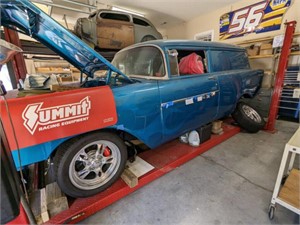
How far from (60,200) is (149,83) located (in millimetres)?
1450

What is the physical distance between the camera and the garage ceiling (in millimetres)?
5176

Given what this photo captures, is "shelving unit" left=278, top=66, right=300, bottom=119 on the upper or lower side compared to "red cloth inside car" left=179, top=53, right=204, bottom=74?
lower

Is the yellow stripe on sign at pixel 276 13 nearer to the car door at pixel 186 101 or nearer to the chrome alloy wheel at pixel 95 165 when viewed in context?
the car door at pixel 186 101

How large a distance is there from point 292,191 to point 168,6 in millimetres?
6122

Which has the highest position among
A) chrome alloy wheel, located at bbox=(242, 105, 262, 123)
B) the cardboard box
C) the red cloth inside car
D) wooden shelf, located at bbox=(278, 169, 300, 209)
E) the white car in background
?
the white car in background

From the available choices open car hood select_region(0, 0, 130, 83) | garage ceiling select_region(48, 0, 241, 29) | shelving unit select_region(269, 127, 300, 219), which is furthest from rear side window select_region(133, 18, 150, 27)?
shelving unit select_region(269, 127, 300, 219)

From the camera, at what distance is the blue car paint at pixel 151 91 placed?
127 centimetres

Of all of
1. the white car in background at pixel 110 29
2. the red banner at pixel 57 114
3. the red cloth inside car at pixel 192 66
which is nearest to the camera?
the red banner at pixel 57 114

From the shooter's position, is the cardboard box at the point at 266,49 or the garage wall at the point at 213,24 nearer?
the garage wall at the point at 213,24

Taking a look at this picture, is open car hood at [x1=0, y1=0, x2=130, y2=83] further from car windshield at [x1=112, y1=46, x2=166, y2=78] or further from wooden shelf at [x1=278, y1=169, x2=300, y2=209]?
wooden shelf at [x1=278, y1=169, x2=300, y2=209]

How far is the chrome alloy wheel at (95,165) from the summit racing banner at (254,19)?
18.7 ft

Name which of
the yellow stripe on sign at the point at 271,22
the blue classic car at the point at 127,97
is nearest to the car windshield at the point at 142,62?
the blue classic car at the point at 127,97

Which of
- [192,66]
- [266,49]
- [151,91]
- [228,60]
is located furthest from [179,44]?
[266,49]

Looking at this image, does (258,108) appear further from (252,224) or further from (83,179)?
(83,179)
